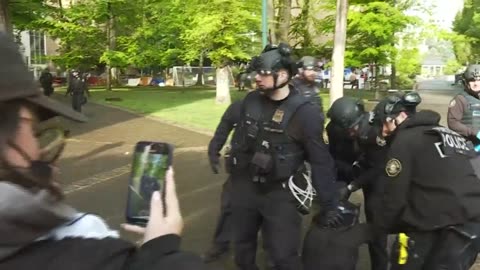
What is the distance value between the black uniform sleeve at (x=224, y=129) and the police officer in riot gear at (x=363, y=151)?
0.85 metres

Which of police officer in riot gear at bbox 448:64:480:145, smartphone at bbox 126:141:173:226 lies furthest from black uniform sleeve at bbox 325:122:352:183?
smartphone at bbox 126:141:173:226

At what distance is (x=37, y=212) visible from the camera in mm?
1200

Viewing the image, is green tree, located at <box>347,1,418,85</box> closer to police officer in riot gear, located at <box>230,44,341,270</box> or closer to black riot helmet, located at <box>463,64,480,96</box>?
black riot helmet, located at <box>463,64,480,96</box>

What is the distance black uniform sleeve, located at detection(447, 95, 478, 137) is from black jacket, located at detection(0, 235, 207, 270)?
567cm

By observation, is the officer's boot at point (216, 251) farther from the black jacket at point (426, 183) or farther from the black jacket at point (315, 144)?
the black jacket at point (426, 183)

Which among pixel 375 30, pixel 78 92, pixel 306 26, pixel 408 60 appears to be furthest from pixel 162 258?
pixel 306 26

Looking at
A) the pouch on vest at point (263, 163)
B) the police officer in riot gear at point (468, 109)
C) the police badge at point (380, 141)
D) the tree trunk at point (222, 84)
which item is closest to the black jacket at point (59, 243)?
the pouch on vest at point (263, 163)

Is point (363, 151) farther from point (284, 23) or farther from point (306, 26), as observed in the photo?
point (306, 26)

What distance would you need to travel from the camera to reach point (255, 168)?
Result: 4.42m

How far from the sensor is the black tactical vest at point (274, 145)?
4.40m

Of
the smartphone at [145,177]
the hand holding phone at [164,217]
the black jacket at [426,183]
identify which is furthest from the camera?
the black jacket at [426,183]

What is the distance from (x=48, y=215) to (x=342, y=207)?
3.58 meters

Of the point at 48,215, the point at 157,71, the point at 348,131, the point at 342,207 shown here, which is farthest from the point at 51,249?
the point at 157,71

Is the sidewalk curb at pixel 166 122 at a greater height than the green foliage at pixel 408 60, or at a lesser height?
lesser
